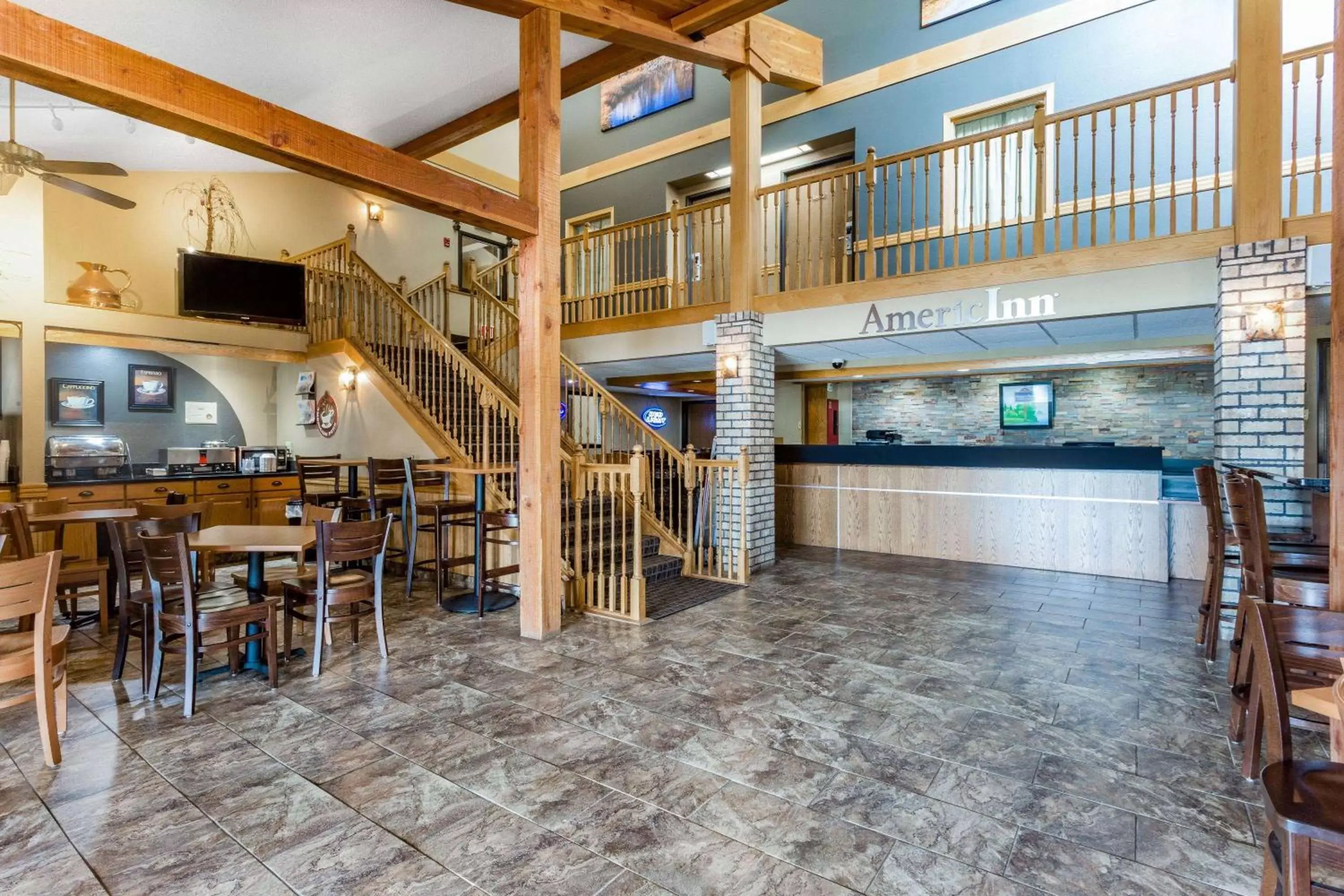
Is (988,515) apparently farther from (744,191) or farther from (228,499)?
(228,499)

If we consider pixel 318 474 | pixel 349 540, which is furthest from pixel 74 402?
Result: pixel 349 540

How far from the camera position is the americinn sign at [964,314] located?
17.2 feet

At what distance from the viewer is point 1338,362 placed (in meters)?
2.08

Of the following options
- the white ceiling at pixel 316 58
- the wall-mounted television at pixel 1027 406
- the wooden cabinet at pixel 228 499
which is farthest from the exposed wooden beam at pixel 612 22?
the wall-mounted television at pixel 1027 406

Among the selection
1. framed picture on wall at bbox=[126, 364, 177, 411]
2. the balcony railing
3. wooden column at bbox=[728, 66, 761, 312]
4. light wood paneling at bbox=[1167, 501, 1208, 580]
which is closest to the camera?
the balcony railing

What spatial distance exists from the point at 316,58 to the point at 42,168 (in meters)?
2.18

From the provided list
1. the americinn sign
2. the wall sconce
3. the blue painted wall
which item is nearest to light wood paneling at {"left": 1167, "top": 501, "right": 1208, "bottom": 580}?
the wall sconce

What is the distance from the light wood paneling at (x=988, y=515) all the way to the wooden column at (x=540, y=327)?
4.46 metres

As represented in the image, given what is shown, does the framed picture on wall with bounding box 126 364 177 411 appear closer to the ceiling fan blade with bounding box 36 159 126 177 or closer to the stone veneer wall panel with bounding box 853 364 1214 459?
the ceiling fan blade with bounding box 36 159 126 177

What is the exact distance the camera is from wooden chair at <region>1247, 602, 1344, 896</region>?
4.40 feet

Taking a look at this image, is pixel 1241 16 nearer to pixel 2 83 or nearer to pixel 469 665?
pixel 469 665

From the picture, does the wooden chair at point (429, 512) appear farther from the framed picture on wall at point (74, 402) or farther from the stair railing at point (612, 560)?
the framed picture on wall at point (74, 402)

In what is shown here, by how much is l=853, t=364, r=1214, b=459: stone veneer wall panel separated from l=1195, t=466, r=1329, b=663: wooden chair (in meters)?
4.35

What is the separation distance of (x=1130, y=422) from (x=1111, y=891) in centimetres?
875
